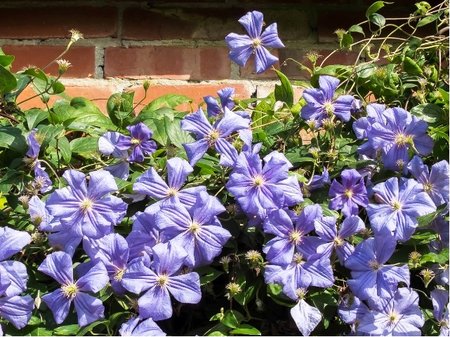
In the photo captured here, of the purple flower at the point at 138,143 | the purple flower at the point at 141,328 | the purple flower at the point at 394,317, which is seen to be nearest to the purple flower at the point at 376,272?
the purple flower at the point at 394,317

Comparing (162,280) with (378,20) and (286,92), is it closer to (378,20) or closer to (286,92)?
(286,92)

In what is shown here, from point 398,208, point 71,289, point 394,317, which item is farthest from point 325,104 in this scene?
point 71,289

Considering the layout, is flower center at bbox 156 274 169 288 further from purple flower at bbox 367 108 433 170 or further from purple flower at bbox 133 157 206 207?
purple flower at bbox 367 108 433 170

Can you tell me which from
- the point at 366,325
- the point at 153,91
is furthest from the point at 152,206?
the point at 153,91

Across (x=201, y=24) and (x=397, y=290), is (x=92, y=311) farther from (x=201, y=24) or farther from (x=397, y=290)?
(x=201, y=24)

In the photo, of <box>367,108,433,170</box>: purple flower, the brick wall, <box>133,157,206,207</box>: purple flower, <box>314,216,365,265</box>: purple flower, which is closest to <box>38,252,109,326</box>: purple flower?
<box>133,157,206,207</box>: purple flower

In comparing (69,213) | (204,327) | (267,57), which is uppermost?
(267,57)
